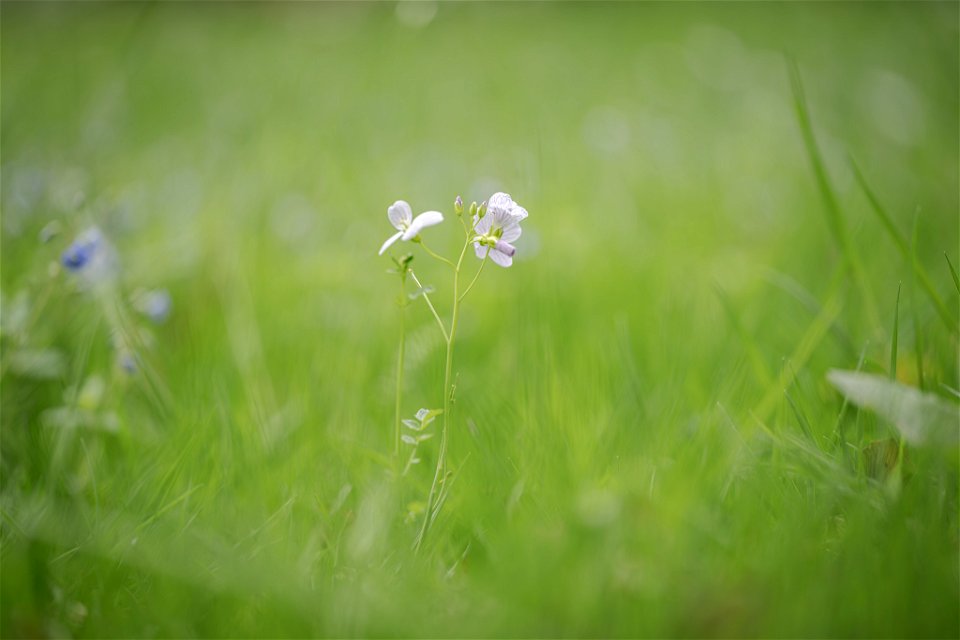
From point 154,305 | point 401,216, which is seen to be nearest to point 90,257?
point 154,305

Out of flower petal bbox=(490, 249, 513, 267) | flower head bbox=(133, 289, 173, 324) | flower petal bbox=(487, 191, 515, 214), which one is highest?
flower petal bbox=(487, 191, 515, 214)

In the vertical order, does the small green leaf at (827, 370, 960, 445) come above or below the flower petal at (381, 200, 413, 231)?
below

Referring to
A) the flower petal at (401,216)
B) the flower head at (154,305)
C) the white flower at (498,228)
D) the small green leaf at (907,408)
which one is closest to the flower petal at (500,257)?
the white flower at (498,228)

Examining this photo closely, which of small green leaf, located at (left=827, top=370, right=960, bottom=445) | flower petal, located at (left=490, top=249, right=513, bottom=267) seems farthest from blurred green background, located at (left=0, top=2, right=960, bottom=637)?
flower petal, located at (left=490, top=249, right=513, bottom=267)

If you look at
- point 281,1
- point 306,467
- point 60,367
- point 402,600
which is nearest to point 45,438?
point 60,367

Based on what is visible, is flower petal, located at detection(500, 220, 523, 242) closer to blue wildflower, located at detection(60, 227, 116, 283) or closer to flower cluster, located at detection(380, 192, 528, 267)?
flower cluster, located at detection(380, 192, 528, 267)

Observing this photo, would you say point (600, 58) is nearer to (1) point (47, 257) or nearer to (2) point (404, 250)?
(2) point (404, 250)
